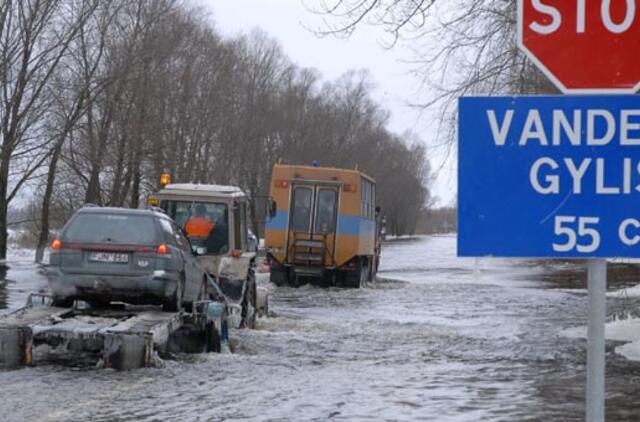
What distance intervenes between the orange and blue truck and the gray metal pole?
2455 centimetres

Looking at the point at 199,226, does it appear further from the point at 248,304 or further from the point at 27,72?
the point at 27,72

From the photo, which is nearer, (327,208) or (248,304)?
(248,304)

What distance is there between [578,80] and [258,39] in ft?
248

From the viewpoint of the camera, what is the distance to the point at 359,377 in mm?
11562

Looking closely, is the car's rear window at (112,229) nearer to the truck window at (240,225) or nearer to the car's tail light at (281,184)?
the truck window at (240,225)

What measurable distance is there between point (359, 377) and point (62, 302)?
447 cm

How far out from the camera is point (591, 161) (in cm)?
330

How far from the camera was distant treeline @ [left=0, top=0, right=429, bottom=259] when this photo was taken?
37219 mm

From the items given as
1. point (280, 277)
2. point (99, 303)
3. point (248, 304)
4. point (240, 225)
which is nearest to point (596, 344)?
point (99, 303)

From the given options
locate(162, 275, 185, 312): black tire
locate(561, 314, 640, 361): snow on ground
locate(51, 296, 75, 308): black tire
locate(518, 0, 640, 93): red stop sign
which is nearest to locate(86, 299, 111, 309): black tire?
locate(51, 296, 75, 308): black tire

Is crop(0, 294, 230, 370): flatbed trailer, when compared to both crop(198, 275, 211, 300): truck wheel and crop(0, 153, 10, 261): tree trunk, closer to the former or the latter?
crop(198, 275, 211, 300): truck wheel

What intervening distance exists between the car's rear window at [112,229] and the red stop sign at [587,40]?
10228 millimetres

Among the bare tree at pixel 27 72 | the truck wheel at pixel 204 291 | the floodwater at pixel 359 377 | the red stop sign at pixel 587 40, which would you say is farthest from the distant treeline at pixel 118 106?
the red stop sign at pixel 587 40

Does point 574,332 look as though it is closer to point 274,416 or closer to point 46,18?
point 274,416
